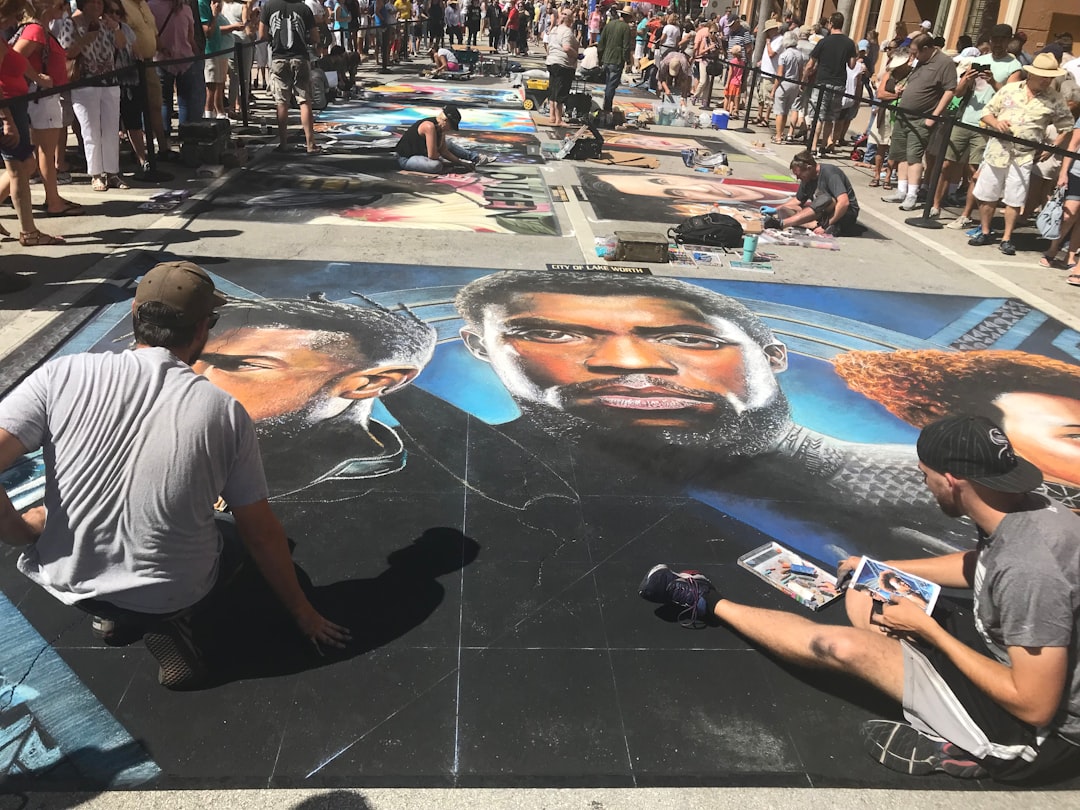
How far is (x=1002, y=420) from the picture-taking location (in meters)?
4.97

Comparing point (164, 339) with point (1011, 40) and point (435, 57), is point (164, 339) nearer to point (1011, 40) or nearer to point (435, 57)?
point (1011, 40)

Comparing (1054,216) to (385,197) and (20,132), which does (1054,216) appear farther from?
(20,132)

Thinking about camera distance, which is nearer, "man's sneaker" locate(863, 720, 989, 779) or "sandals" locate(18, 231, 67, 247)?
"man's sneaker" locate(863, 720, 989, 779)

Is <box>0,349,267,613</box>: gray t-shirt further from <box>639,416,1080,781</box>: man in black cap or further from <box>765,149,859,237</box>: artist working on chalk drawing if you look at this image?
<box>765,149,859,237</box>: artist working on chalk drawing

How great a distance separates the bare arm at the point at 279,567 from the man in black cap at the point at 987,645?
1.73 meters

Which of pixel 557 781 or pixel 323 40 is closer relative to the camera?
pixel 557 781

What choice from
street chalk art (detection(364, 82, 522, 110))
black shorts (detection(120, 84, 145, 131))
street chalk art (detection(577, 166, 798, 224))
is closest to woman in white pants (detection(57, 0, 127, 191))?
black shorts (detection(120, 84, 145, 131))

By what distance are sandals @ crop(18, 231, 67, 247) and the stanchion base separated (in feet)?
30.1

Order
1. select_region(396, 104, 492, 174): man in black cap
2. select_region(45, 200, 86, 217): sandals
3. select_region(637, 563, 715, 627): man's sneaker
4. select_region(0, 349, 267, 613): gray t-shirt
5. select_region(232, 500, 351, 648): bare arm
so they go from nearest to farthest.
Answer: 1. select_region(0, 349, 267, 613): gray t-shirt
2. select_region(232, 500, 351, 648): bare arm
3. select_region(637, 563, 715, 627): man's sneaker
4. select_region(45, 200, 86, 217): sandals
5. select_region(396, 104, 492, 174): man in black cap

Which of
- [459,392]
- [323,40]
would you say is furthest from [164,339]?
[323,40]

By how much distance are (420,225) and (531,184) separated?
273 cm

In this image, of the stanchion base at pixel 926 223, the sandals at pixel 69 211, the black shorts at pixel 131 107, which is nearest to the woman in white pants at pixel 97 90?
the black shorts at pixel 131 107

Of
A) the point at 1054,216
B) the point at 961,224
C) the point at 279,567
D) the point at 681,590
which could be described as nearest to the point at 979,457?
the point at 681,590

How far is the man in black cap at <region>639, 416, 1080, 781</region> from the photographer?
2236 millimetres
